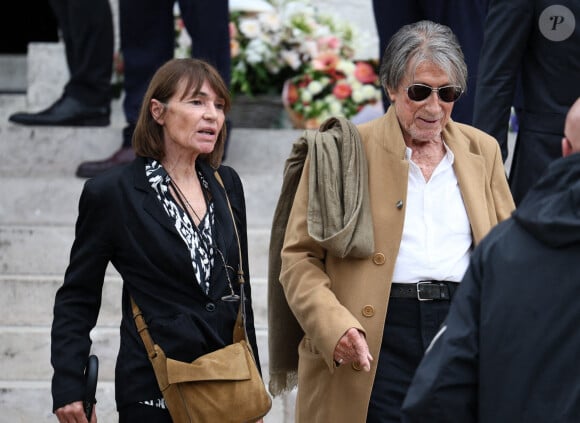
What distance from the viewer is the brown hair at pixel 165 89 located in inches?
162

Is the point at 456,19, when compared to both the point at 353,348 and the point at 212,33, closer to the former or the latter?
the point at 212,33

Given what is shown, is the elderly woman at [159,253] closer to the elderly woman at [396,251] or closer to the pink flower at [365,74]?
the elderly woman at [396,251]

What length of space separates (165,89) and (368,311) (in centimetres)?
95

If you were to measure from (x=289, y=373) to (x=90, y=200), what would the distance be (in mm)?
878

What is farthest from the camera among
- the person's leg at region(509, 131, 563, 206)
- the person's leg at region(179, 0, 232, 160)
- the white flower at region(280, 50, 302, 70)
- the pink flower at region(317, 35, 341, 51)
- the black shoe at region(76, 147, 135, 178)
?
the pink flower at region(317, 35, 341, 51)

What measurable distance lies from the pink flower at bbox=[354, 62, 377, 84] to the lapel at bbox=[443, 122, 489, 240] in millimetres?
4028

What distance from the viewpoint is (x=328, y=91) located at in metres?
8.14

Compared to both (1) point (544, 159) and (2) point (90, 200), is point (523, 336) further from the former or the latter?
(1) point (544, 159)

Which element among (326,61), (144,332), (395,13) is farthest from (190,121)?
(326,61)

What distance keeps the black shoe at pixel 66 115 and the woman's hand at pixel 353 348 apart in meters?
4.38

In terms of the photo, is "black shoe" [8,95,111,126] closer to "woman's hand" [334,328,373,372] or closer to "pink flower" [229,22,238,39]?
"pink flower" [229,22,238,39]

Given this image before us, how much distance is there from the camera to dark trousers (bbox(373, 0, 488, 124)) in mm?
6207

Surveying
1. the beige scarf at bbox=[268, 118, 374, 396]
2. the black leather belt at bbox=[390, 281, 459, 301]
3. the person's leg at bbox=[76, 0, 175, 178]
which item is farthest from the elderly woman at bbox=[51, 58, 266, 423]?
the person's leg at bbox=[76, 0, 175, 178]

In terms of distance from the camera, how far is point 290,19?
8.51 meters
